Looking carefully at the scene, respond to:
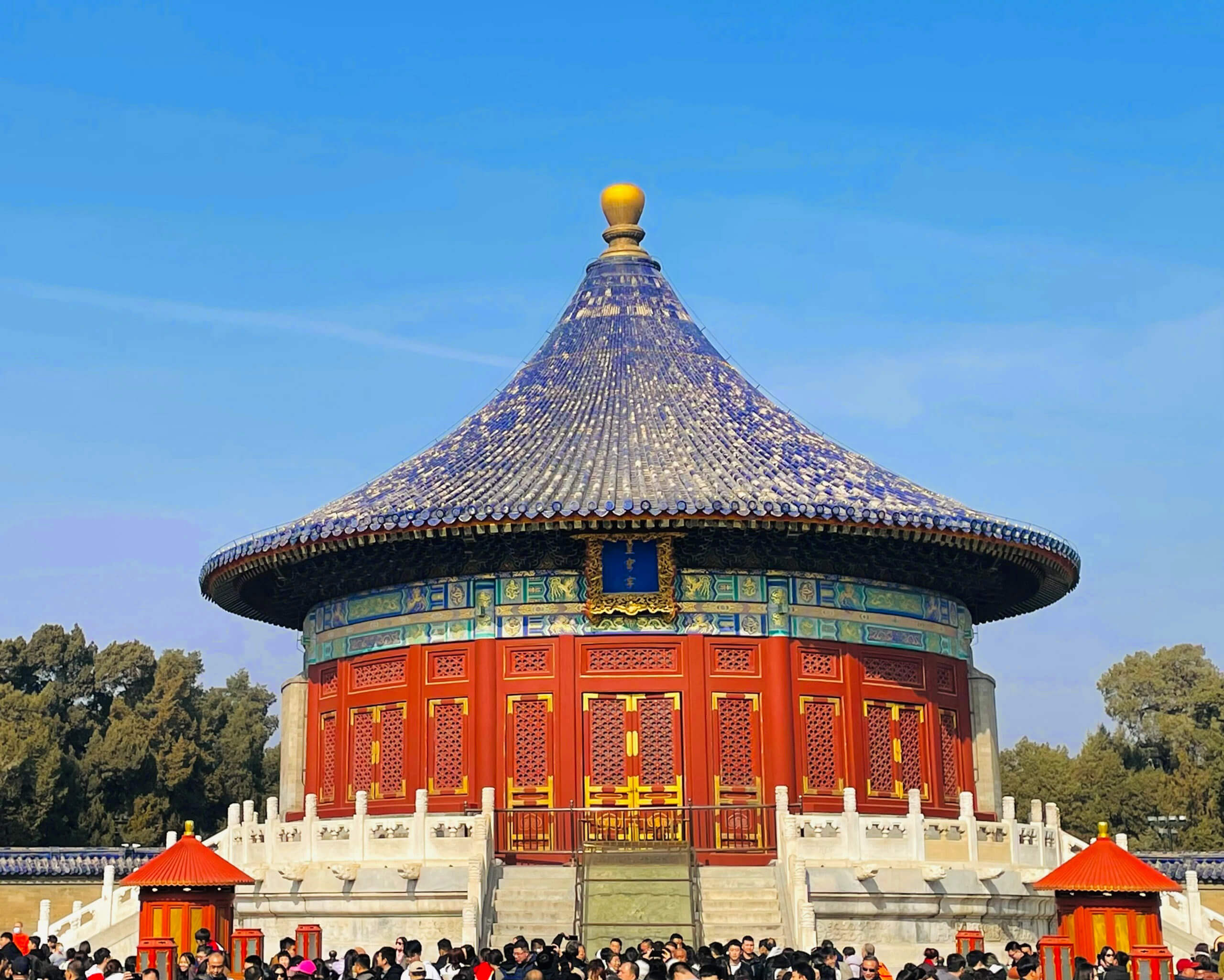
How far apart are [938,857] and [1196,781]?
33.1 m

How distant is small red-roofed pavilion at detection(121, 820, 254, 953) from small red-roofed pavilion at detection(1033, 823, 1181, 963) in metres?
8.80

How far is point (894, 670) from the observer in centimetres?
2928

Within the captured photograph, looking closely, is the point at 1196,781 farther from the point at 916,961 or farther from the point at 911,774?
the point at 916,961

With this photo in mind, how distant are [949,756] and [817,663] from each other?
3.19 m

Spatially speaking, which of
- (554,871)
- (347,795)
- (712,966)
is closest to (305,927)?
(554,871)

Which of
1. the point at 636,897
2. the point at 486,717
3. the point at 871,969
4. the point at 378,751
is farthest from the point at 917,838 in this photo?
the point at 871,969

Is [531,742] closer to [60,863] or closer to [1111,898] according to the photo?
[1111,898]

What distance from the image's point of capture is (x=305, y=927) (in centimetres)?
2322

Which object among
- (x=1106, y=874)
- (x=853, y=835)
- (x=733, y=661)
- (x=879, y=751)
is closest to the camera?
(x=1106, y=874)

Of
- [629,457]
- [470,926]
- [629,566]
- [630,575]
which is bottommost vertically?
[470,926]

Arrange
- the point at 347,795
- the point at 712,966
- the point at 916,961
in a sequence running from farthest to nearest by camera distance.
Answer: the point at 347,795 → the point at 916,961 → the point at 712,966

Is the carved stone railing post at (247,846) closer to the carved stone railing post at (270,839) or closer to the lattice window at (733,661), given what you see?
the carved stone railing post at (270,839)

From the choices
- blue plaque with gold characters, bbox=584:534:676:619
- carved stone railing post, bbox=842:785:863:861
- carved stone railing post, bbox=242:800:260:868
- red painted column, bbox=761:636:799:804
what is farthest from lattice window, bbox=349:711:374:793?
carved stone railing post, bbox=842:785:863:861

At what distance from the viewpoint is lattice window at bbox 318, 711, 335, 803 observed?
98.7 ft
